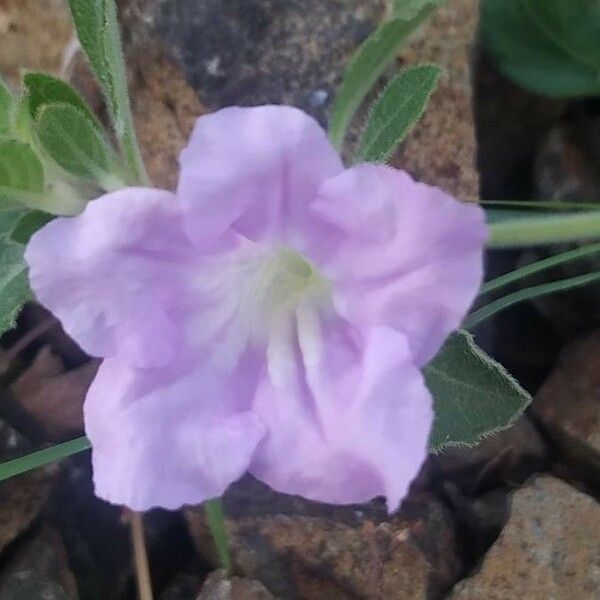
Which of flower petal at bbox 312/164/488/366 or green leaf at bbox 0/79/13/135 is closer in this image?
flower petal at bbox 312/164/488/366

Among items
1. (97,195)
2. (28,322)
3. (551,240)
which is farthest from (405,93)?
(28,322)

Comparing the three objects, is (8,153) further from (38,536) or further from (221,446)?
(38,536)

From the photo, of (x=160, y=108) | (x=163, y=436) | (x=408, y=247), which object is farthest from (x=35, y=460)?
(x=408, y=247)

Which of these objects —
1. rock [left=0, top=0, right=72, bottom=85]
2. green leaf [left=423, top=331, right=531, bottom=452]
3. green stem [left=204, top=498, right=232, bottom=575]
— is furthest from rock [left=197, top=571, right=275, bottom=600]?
rock [left=0, top=0, right=72, bottom=85]

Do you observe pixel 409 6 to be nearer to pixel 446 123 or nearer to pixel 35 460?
pixel 446 123

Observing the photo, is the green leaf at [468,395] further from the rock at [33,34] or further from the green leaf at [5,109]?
the rock at [33,34]

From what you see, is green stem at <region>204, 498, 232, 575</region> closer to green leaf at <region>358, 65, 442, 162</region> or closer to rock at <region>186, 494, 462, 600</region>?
rock at <region>186, 494, 462, 600</region>
